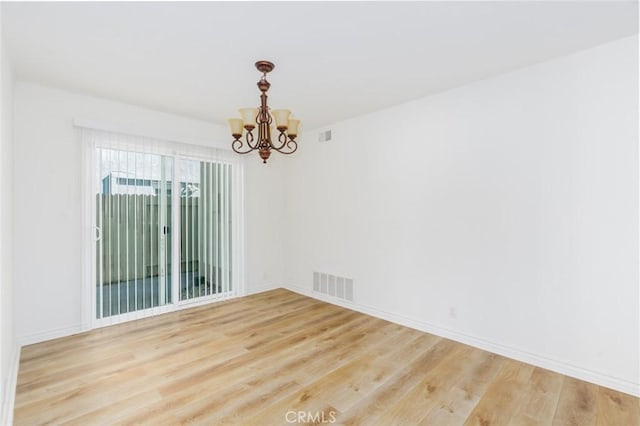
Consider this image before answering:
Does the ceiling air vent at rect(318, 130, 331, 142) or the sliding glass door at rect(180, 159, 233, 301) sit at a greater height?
the ceiling air vent at rect(318, 130, 331, 142)

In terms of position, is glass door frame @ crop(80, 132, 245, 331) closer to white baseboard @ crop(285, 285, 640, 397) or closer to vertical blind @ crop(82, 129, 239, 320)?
vertical blind @ crop(82, 129, 239, 320)

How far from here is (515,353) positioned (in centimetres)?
287

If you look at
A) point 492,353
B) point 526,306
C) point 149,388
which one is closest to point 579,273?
point 526,306

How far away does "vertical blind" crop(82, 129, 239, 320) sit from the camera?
365 cm

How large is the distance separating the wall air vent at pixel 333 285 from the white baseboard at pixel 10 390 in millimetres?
3383

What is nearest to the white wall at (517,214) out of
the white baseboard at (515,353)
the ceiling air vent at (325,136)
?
the white baseboard at (515,353)

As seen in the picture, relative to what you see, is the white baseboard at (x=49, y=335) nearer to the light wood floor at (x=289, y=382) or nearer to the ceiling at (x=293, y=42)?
the light wood floor at (x=289, y=382)

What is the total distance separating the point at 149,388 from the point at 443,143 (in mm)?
3598

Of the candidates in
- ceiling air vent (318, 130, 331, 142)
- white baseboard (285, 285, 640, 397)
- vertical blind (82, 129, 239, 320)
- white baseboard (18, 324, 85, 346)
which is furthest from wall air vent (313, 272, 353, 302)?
white baseboard (18, 324, 85, 346)

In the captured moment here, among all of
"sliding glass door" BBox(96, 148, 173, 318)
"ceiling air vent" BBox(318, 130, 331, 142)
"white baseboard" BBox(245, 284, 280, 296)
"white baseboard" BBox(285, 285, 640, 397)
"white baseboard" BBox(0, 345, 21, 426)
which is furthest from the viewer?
"white baseboard" BBox(245, 284, 280, 296)

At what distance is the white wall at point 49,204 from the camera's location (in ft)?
10.2

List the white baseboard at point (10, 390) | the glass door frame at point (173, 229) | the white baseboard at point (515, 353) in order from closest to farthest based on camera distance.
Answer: the white baseboard at point (10, 390)
the white baseboard at point (515, 353)
the glass door frame at point (173, 229)

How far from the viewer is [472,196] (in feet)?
10.4

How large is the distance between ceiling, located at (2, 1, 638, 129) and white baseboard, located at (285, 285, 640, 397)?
2.65 meters
